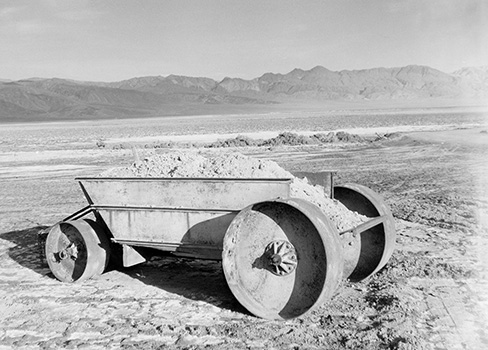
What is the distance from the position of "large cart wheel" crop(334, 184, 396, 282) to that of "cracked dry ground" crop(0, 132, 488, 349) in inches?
7.1

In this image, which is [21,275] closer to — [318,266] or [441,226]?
[318,266]

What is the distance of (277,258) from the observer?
4.77m

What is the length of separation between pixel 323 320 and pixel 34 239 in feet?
18.4

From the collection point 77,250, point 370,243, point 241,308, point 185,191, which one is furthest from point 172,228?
point 370,243

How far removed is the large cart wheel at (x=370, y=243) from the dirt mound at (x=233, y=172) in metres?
0.25

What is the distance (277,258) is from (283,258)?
59mm

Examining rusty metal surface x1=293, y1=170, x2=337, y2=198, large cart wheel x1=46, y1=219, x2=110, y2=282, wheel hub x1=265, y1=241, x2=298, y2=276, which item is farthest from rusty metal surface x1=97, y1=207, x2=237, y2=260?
rusty metal surface x1=293, y1=170, x2=337, y2=198

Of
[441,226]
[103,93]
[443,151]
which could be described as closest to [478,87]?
[103,93]

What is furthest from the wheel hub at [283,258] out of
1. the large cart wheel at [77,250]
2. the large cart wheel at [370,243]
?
the large cart wheel at [77,250]

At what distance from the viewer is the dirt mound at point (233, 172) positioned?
18.7 ft

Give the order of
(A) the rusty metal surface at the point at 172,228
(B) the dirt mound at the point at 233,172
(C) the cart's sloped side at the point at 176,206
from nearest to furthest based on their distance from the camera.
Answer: (C) the cart's sloped side at the point at 176,206, (A) the rusty metal surface at the point at 172,228, (B) the dirt mound at the point at 233,172

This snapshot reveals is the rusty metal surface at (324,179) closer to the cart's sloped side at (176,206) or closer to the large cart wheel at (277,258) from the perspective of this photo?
the cart's sloped side at (176,206)

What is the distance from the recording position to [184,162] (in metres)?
6.20

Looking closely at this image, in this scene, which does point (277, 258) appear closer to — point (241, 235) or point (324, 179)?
point (241, 235)
